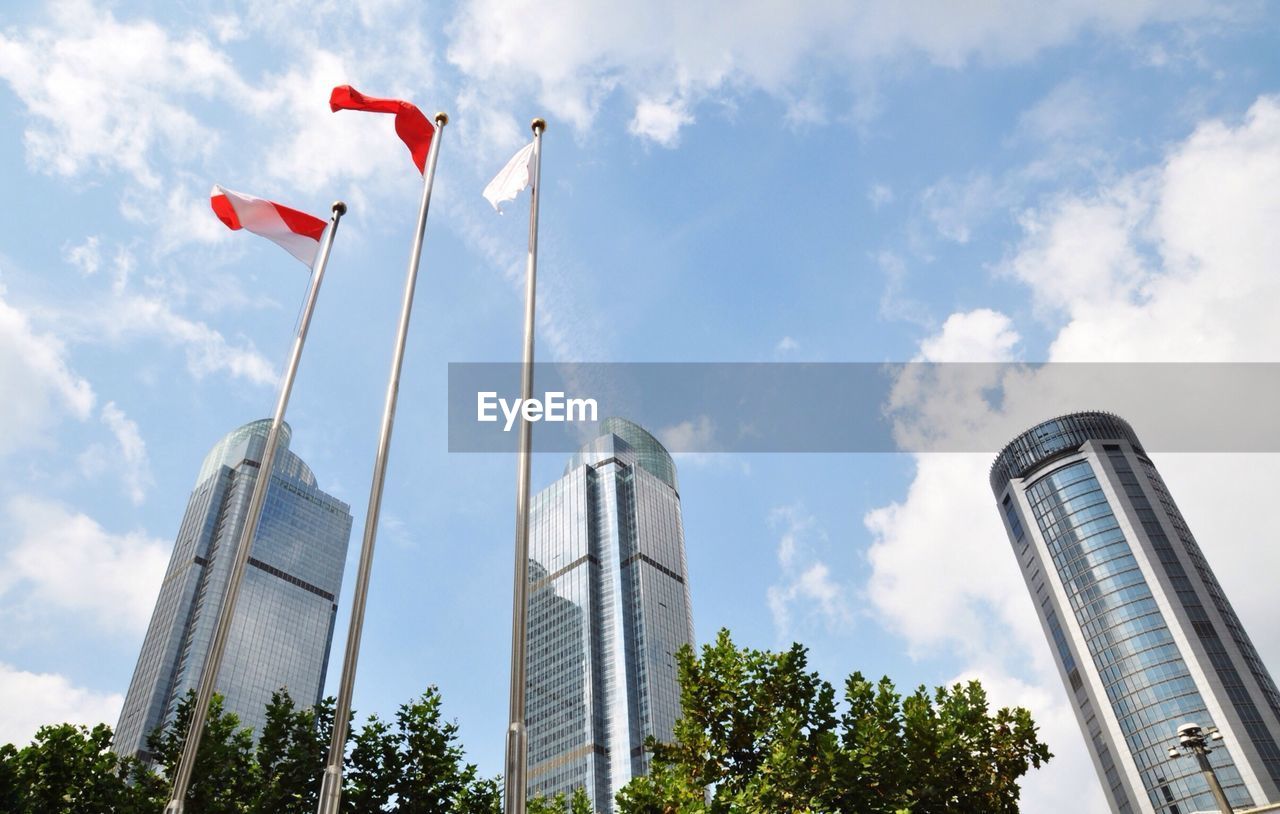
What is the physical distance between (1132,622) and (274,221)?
11800 cm

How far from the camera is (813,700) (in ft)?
72.0

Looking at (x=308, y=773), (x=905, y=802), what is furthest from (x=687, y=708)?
(x=308, y=773)

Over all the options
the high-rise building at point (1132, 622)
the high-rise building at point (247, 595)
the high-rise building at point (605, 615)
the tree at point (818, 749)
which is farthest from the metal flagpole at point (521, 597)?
the high-rise building at point (247, 595)

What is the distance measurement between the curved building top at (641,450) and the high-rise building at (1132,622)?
2650 inches

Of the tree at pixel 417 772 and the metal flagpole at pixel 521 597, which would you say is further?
the tree at pixel 417 772

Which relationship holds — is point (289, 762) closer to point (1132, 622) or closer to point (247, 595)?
point (1132, 622)

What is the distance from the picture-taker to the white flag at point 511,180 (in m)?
18.1

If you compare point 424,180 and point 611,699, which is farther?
point 611,699

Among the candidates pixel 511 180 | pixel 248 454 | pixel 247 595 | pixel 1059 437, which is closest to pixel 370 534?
pixel 511 180

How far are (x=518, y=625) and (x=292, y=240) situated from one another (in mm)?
10912

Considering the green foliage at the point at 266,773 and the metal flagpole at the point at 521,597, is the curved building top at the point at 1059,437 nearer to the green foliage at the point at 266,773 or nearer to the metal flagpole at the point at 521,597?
the green foliage at the point at 266,773

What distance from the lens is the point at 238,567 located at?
15961mm

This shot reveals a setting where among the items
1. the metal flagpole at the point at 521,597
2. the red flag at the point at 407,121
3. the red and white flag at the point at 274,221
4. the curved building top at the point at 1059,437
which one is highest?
the curved building top at the point at 1059,437

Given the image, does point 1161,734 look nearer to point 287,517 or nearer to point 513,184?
point 513,184
